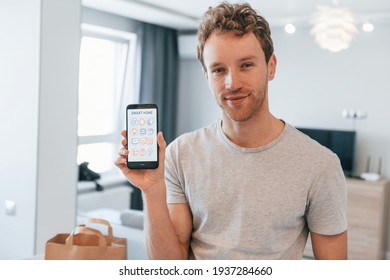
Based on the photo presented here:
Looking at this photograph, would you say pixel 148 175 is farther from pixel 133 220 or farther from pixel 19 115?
pixel 133 220

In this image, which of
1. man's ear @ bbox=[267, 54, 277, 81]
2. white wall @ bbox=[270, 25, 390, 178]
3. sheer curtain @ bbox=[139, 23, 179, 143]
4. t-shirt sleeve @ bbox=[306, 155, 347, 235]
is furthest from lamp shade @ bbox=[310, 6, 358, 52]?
t-shirt sleeve @ bbox=[306, 155, 347, 235]

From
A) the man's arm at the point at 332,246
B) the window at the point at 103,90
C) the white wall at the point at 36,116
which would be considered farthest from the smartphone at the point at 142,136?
the window at the point at 103,90

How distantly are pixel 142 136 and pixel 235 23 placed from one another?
0.97ft

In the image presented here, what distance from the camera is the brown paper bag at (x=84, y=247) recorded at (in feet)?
3.68

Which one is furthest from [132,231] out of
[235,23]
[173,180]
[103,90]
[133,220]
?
[103,90]

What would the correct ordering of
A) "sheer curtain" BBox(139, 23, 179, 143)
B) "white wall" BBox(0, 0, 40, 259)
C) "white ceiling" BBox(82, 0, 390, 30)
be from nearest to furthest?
"white wall" BBox(0, 0, 40, 259) < "white ceiling" BBox(82, 0, 390, 30) < "sheer curtain" BBox(139, 23, 179, 143)

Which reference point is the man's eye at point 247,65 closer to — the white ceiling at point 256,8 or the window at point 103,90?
the white ceiling at point 256,8

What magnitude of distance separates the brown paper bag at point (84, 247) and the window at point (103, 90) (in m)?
2.92

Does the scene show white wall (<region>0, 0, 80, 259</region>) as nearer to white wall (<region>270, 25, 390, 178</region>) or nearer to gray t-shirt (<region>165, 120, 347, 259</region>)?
gray t-shirt (<region>165, 120, 347, 259</region>)

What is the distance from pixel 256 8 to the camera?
11.7 ft

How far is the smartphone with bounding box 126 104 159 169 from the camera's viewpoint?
97 cm

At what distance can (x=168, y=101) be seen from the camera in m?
4.75
